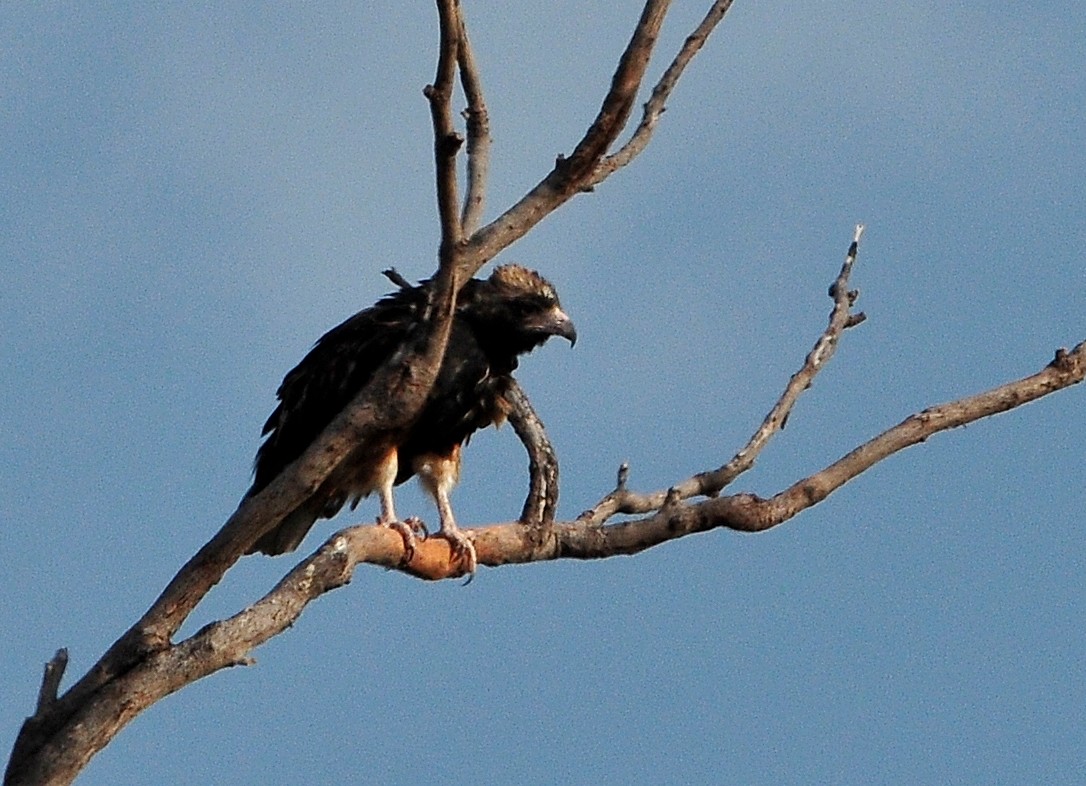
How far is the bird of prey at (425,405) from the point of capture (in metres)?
7.53

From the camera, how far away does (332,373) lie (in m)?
7.61

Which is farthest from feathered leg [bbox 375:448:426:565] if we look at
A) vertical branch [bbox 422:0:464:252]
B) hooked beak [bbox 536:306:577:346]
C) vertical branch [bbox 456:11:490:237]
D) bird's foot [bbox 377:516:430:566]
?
vertical branch [bbox 422:0:464:252]

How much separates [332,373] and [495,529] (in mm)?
1836

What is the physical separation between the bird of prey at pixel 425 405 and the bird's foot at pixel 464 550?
67 cm

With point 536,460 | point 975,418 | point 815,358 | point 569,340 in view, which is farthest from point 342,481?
point 975,418

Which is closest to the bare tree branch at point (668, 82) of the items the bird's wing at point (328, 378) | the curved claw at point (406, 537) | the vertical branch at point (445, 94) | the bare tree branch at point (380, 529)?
the bare tree branch at point (380, 529)

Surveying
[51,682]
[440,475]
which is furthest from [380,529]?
[440,475]

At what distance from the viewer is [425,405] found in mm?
7250

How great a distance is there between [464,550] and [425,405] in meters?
1.09

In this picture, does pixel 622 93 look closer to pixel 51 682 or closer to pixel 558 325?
pixel 51 682

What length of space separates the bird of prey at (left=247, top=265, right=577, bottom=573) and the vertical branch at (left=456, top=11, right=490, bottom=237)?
200 cm

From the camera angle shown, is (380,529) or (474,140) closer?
(474,140)

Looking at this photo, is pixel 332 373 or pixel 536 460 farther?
pixel 332 373

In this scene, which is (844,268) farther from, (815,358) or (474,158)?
(474,158)
